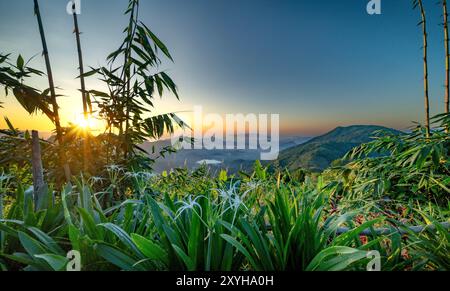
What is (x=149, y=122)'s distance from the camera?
2396 millimetres

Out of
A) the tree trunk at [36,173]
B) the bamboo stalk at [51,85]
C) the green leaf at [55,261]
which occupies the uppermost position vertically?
the bamboo stalk at [51,85]

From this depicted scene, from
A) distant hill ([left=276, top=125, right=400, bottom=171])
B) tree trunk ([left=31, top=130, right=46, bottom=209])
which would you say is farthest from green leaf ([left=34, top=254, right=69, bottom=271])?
distant hill ([left=276, top=125, right=400, bottom=171])

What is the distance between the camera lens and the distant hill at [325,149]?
6.32 ft

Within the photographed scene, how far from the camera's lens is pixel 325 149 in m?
2.21

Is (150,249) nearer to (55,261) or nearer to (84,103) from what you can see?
(55,261)

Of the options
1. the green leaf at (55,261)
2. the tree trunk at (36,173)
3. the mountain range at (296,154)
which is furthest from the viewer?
the mountain range at (296,154)

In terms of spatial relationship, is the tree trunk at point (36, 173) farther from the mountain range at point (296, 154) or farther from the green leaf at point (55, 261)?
the mountain range at point (296, 154)

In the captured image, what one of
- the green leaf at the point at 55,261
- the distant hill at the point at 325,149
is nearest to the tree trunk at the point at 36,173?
the green leaf at the point at 55,261

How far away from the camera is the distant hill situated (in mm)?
1925

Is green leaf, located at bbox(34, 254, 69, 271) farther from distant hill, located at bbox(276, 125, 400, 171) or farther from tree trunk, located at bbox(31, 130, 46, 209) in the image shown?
distant hill, located at bbox(276, 125, 400, 171)

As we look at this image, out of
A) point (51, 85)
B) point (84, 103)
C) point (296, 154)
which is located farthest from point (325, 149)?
point (51, 85)

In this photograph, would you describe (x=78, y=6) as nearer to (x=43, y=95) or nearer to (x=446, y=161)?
(x=43, y=95)
